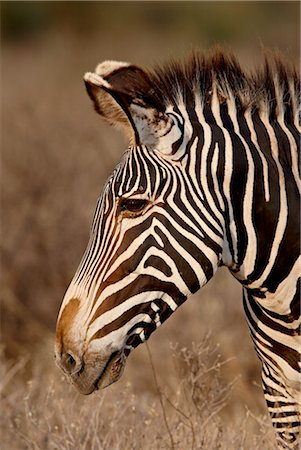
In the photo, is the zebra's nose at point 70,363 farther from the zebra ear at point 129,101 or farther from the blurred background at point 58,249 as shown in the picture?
the blurred background at point 58,249

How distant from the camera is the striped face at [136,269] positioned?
3.03 m

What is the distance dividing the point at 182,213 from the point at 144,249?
0.17 m

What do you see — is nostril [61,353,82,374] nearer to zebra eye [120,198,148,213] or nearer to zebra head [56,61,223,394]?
zebra head [56,61,223,394]

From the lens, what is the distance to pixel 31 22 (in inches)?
1059

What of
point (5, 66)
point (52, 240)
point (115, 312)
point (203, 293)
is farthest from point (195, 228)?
point (5, 66)

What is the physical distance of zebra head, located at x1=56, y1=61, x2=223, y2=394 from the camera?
3.03 m

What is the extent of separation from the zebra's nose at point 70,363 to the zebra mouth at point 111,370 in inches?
3.1

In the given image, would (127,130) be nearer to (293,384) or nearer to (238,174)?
(238,174)

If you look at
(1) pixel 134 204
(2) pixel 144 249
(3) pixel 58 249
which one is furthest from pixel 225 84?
(3) pixel 58 249

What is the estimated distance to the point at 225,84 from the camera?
321 centimetres

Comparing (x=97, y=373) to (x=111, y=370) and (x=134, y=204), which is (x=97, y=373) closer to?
(x=111, y=370)

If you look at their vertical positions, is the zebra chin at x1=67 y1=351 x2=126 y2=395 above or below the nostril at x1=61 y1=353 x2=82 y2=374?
below

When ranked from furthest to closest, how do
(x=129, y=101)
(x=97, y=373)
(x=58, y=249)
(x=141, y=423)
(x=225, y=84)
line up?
(x=58, y=249), (x=141, y=423), (x=225, y=84), (x=97, y=373), (x=129, y=101)

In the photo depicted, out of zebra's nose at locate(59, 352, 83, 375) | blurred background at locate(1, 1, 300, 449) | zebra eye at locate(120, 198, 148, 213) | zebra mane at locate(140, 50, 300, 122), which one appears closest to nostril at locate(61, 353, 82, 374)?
zebra's nose at locate(59, 352, 83, 375)
